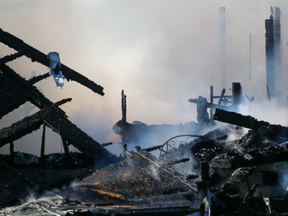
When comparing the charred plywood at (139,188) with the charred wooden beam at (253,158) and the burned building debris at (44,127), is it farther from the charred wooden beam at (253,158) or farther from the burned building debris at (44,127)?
the charred wooden beam at (253,158)

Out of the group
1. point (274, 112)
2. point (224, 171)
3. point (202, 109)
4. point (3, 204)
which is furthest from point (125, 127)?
point (3, 204)

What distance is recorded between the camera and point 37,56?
490 inches

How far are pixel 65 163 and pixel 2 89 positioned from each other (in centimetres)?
354

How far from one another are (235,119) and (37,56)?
7.63 meters

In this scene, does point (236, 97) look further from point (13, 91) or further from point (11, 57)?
point (11, 57)

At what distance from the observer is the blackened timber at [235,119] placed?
12673 mm

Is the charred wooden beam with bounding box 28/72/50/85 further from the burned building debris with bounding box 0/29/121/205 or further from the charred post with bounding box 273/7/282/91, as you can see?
the charred post with bounding box 273/7/282/91

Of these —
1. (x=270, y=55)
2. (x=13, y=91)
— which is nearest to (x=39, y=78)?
(x=13, y=91)

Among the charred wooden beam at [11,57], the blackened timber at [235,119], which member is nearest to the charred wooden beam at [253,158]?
the blackened timber at [235,119]

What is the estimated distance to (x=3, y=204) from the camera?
8477 millimetres

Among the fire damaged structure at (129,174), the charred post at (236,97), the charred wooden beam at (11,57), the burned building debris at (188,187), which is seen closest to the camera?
the burned building debris at (188,187)

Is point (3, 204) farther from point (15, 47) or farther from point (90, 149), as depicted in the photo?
point (15, 47)

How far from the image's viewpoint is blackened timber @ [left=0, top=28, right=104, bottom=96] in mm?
12422

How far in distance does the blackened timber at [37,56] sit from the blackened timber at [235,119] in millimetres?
4385
